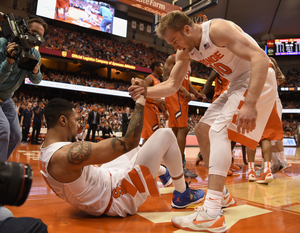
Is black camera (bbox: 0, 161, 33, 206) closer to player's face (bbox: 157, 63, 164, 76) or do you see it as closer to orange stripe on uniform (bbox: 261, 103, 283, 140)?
orange stripe on uniform (bbox: 261, 103, 283, 140)

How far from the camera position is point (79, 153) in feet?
3.91

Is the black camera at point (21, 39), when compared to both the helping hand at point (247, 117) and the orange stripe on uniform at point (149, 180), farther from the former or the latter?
the helping hand at point (247, 117)

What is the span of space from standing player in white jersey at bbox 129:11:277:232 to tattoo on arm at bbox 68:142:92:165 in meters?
0.45

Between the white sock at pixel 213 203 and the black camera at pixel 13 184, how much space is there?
1110mm

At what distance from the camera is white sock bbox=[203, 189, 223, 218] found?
136cm

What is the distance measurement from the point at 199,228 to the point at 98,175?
72 cm

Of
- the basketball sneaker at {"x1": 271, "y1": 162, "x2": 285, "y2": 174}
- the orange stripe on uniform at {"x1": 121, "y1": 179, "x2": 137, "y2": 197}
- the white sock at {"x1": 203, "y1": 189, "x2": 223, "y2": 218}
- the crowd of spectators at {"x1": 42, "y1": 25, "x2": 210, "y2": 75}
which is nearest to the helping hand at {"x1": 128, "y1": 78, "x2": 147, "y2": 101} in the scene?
the orange stripe on uniform at {"x1": 121, "y1": 179, "x2": 137, "y2": 197}

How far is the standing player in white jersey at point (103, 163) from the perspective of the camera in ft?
4.00

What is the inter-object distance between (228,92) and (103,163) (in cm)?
116

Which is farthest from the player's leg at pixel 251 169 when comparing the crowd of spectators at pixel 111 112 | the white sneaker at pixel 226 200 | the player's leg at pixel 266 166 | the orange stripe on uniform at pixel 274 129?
the crowd of spectators at pixel 111 112

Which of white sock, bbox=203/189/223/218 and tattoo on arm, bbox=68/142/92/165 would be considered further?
white sock, bbox=203/189/223/218

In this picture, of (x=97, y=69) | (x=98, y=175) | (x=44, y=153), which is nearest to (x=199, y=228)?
(x=98, y=175)

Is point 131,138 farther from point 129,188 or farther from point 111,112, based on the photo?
point 111,112

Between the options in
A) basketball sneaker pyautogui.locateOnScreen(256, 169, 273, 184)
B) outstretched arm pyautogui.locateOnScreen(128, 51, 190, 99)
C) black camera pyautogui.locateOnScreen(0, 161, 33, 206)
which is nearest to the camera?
black camera pyautogui.locateOnScreen(0, 161, 33, 206)
